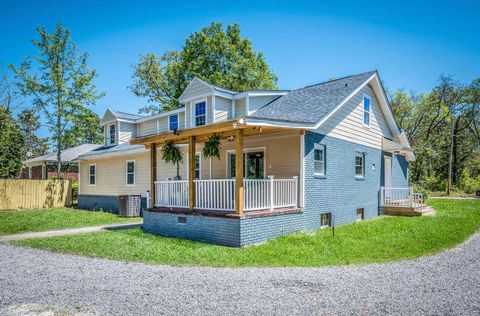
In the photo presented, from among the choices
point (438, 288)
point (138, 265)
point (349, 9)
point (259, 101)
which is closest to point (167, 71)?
point (259, 101)

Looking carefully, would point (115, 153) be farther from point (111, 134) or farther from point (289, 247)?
point (289, 247)

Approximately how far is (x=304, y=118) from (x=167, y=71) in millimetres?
25513

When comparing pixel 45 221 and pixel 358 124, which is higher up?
pixel 358 124

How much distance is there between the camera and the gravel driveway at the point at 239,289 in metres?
4.77

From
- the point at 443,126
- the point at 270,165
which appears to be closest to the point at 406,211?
the point at 270,165

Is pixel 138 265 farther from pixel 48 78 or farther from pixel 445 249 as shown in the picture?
pixel 48 78

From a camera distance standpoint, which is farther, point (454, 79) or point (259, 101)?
point (454, 79)

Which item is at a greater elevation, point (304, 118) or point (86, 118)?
point (86, 118)

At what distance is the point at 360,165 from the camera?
14898 mm

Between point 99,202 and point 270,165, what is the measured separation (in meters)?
13.0

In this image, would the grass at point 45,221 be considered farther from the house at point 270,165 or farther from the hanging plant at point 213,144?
the hanging plant at point 213,144

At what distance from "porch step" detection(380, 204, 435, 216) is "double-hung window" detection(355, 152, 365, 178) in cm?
254

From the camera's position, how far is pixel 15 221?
1514cm

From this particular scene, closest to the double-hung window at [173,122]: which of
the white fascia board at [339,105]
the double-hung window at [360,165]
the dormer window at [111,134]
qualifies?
the dormer window at [111,134]
